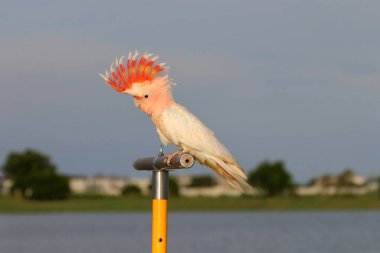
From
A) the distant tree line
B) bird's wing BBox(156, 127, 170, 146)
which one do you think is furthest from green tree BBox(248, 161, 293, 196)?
bird's wing BBox(156, 127, 170, 146)

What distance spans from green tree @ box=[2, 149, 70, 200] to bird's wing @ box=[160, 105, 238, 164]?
224ft

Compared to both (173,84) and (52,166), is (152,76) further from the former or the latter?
(52,166)

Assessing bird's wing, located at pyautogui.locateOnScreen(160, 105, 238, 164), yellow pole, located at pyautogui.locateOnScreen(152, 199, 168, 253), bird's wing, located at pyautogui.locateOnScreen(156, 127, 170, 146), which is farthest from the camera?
bird's wing, located at pyautogui.locateOnScreen(156, 127, 170, 146)

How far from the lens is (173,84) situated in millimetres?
5707

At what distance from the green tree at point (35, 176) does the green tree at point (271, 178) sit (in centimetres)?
1491

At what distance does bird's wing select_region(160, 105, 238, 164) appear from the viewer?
18.9 ft

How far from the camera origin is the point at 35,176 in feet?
253

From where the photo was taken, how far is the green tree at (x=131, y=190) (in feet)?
252

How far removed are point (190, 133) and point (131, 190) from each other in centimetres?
7165

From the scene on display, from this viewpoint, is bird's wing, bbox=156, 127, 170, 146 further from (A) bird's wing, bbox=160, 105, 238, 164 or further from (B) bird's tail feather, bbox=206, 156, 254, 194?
(B) bird's tail feather, bbox=206, 156, 254, 194

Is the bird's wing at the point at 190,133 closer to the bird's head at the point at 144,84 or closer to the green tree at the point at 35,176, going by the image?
the bird's head at the point at 144,84

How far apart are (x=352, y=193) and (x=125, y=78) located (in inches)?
2822

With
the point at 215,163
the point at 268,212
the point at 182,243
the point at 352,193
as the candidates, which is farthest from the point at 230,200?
the point at 215,163

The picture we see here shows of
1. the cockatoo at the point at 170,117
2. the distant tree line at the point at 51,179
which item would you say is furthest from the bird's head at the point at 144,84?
the distant tree line at the point at 51,179
